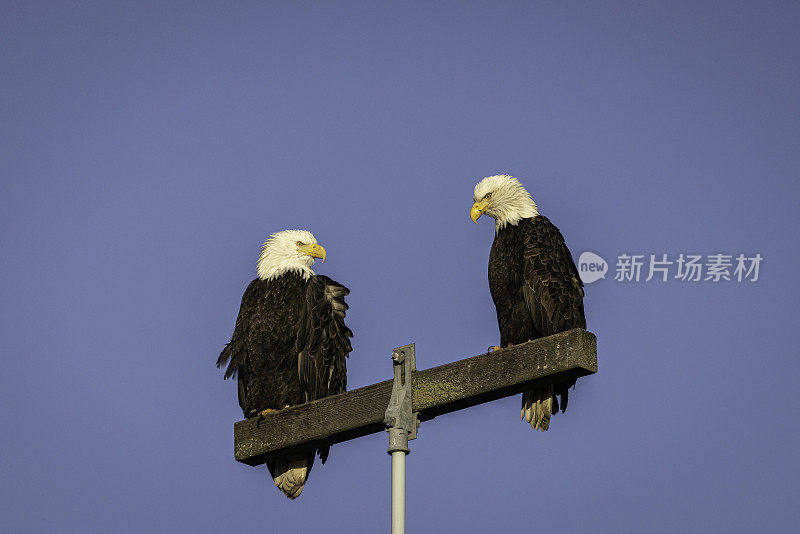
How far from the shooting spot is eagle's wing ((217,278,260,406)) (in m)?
6.95

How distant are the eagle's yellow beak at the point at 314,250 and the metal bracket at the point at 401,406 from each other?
340 centimetres

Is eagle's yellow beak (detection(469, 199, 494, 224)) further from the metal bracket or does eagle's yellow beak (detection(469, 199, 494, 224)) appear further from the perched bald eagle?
the metal bracket

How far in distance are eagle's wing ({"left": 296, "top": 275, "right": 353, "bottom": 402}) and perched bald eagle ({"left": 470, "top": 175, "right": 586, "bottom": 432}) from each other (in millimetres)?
1043

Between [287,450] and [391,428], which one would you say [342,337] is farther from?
[391,428]

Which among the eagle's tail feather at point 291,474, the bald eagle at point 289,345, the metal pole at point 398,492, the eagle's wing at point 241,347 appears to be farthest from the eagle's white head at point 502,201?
the metal pole at point 398,492

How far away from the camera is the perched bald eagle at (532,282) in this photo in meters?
6.32

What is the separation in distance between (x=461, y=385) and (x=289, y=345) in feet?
9.40

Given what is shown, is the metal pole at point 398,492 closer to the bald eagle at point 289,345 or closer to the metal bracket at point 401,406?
the metal bracket at point 401,406

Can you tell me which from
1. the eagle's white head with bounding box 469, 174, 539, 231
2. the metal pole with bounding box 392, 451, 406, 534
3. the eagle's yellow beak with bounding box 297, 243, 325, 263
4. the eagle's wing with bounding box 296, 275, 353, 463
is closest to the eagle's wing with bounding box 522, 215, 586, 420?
the eagle's white head with bounding box 469, 174, 539, 231

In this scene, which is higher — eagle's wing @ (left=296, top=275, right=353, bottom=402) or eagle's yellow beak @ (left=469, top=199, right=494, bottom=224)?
eagle's yellow beak @ (left=469, top=199, right=494, bottom=224)

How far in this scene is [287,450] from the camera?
456 cm

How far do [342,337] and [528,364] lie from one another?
3.08m

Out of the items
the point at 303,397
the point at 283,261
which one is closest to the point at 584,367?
the point at 303,397

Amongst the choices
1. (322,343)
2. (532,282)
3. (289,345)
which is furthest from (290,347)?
(532,282)
